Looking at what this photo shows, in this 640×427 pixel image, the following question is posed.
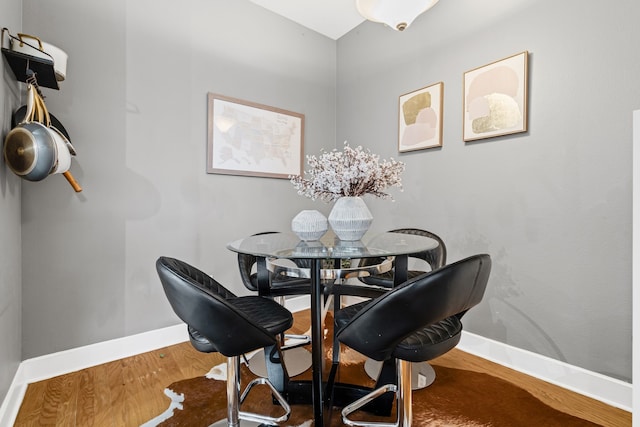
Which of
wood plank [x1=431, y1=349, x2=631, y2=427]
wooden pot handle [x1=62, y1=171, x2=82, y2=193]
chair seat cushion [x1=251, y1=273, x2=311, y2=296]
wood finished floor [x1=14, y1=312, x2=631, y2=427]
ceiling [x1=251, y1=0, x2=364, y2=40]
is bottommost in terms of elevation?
wood finished floor [x1=14, y1=312, x2=631, y2=427]

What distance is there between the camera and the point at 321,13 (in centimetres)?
300

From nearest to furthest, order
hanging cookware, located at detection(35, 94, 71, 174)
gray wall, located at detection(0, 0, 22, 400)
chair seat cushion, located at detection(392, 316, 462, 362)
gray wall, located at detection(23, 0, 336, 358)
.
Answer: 1. chair seat cushion, located at detection(392, 316, 462, 362)
2. gray wall, located at detection(0, 0, 22, 400)
3. hanging cookware, located at detection(35, 94, 71, 174)
4. gray wall, located at detection(23, 0, 336, 358)

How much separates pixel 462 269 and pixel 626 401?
5.17 feet

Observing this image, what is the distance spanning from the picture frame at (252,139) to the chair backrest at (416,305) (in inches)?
80.2

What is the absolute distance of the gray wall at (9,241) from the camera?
1.52m

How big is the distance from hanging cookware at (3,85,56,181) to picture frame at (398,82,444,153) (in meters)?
2.40

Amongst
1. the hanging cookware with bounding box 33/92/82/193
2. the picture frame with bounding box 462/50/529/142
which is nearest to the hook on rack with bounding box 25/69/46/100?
the hanging cookware with bounding box 33/92/82/193

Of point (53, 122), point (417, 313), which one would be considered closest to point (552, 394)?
point (417, 313)

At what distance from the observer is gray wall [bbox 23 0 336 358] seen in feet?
6.55

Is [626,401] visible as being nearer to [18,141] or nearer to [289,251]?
[289,251]

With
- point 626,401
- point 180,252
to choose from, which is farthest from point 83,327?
point 626,401

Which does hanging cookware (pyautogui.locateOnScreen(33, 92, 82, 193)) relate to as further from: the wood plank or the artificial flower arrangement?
the wood plank

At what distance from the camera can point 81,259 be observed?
2.09m

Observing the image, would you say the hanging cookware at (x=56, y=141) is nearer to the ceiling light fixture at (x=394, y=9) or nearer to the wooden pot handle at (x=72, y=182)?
the wooden pot handle at (x=72, y=182)
